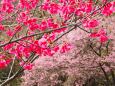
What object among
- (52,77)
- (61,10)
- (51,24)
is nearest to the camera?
(51,24)

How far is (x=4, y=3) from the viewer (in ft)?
23.4

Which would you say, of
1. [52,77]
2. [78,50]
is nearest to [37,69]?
[52,77]

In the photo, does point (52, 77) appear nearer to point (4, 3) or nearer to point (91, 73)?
point (91, 73)

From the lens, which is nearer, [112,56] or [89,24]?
[89,24]

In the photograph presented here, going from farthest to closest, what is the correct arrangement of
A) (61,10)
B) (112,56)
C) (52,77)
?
(52,77) → (112,56) → (61,10)

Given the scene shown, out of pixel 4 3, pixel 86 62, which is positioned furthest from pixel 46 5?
pixel 86 62

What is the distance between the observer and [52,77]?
14.9 m

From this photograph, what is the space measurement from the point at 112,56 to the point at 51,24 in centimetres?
822

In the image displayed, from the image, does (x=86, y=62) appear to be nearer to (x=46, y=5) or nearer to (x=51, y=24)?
(x=46, y=5)

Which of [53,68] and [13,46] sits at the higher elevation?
[13,46]

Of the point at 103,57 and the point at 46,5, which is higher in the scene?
the point at 46,5

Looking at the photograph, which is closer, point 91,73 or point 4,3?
point 4,3

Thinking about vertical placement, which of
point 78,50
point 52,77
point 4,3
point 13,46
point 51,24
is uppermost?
point 4,3

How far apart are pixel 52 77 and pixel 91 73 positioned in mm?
1768
